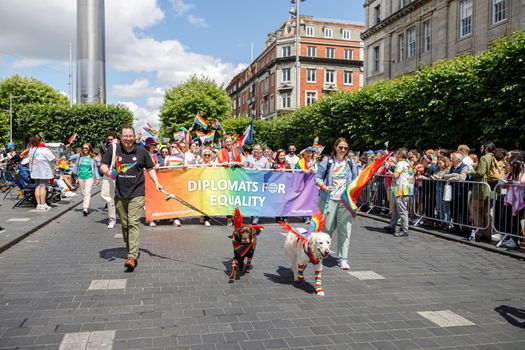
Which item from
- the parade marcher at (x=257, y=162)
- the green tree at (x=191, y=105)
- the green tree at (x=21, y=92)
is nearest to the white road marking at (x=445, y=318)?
the parade marcher at (x=257, y=162)

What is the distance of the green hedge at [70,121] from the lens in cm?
4638

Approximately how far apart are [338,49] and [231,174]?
64.0 metres

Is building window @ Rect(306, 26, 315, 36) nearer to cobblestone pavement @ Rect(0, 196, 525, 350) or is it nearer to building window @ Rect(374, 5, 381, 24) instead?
building window @ Rect(374, 5, 381, 24)

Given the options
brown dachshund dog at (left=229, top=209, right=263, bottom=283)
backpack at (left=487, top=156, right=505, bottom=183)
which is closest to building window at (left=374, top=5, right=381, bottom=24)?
backpack at (left=487, top=156, right=505, bottom=183)

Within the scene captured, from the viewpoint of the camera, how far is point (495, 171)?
9.72 m

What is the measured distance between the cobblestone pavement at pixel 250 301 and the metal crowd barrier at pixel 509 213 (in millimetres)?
894

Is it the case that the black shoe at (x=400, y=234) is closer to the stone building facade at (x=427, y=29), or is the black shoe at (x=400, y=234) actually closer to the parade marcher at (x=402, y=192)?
the parade marcher at (x=402, y=192)

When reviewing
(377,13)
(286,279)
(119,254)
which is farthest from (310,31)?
(286,279)

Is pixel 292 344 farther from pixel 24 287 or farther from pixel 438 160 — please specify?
pixel 438 160

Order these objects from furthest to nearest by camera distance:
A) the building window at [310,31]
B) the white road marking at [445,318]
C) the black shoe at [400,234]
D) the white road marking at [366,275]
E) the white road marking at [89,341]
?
the building window at [310,31] → the black shoe at [400,234] → the white road marking at [366,275] → the white road marking at [445,318] → the white road marking at [89,341]

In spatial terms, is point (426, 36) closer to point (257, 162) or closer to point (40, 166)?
point (257, 162)

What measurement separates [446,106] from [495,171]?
7453 mm

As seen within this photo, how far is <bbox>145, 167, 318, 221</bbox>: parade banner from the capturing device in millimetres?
10992

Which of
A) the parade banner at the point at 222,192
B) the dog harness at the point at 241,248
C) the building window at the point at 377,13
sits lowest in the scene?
the dog harness at the point at 241,248
